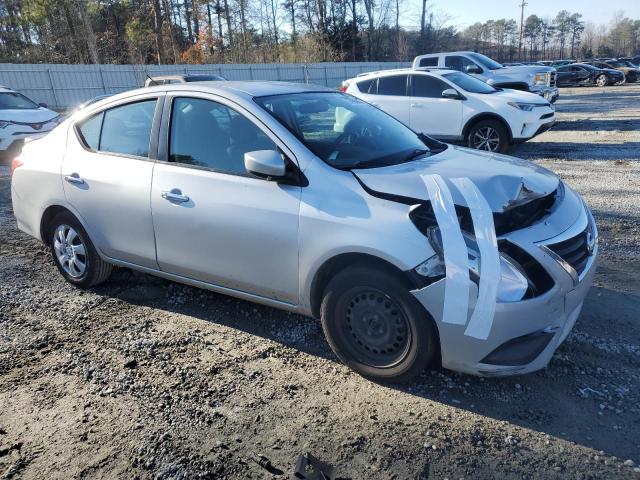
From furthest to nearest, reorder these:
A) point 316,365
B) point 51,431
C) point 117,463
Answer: point 316,365 < point 51,431 < point 117,463

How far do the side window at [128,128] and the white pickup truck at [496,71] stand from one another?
497 inches

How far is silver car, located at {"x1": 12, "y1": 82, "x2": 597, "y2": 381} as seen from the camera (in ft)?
8.97

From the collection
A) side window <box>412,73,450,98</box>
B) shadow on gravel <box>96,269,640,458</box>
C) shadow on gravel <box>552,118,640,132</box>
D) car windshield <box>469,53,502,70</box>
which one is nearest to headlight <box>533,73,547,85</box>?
car windshield <box>469,53,502,70</box>

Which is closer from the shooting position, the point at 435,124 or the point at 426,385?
the point at 426,385

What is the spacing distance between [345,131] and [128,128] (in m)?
1.72

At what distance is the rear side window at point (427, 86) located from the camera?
414 inches

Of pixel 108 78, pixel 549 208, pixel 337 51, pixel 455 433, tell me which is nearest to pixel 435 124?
pixel 549 208

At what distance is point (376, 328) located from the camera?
3.06 m

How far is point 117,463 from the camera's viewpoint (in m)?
2.59

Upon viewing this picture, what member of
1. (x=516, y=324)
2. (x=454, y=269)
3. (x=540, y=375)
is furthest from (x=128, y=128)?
(x=540, y=375)

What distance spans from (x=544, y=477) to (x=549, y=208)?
153 centimetres

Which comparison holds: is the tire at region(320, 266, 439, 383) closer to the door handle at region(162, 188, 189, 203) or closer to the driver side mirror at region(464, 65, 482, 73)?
the door handle at region(162, 188, 189, 203)

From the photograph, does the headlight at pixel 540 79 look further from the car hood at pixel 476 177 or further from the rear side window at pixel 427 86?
the car hood at pixel 476 177

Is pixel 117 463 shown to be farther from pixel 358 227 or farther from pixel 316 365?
pixel 358 227
